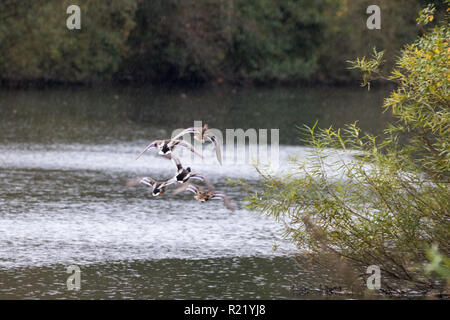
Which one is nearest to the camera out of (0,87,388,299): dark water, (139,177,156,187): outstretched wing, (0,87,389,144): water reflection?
(139,177,156,187): outstretched wing

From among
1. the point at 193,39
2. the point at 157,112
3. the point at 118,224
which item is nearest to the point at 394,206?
the point at 118,224

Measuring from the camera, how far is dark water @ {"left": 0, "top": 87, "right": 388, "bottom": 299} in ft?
21.8

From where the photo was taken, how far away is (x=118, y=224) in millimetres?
8703

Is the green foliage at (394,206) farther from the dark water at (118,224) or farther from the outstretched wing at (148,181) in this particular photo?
the outstretched wing at (148,181)

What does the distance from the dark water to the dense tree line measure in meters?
11.7

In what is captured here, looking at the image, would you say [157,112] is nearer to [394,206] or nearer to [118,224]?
[118,224]

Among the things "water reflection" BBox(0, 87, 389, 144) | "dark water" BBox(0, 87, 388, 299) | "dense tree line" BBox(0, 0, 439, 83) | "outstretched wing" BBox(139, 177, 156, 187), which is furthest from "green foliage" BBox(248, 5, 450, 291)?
"dense tree line" BBox(0, 0, 439, 83)

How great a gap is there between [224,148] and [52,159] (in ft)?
11.2

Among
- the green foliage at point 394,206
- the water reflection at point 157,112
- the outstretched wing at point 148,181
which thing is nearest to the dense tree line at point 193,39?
the water reflection at point 157,112

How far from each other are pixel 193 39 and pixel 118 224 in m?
25.8

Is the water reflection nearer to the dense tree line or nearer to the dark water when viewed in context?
the dark water

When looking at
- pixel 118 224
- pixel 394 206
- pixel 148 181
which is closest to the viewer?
pixel 148 181
